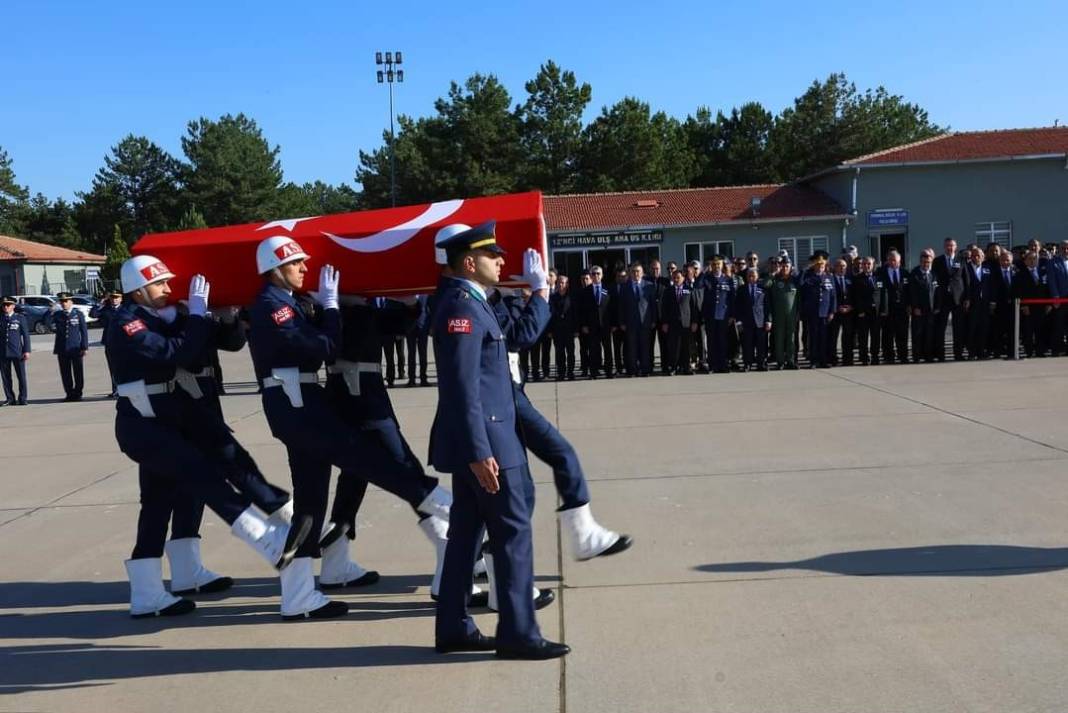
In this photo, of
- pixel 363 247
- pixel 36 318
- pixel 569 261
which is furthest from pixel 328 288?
pixel 36 318

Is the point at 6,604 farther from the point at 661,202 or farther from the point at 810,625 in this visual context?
the point at 661,202

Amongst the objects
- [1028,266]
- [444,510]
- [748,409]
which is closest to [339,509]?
[444,510]

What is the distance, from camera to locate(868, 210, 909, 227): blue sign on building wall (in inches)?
1356

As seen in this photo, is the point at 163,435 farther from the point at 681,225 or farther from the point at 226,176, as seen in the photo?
the point at 226,176

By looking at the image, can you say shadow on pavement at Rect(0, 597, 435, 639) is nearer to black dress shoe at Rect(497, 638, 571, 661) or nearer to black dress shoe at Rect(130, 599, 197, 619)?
black dress shoe at Rect(130, 599, 197, 619)

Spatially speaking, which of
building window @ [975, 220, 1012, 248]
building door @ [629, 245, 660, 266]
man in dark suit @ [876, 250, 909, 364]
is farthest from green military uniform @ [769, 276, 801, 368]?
building window @ [975, 220, 1012, 248]

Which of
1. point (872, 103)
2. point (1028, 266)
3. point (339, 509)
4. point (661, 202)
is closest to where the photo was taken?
point (339, 509)

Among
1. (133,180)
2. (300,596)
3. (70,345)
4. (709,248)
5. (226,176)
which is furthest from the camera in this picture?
(133,180)

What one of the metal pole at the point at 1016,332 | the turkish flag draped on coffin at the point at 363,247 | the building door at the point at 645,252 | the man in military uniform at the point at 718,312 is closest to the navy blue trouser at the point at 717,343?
the man in military uniform at the point at 718,312

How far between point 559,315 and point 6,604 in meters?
10.4

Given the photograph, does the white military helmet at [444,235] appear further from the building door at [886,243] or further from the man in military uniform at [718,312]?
the building door at [886,243]

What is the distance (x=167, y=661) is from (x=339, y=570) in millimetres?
1115

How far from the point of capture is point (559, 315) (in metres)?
14.9

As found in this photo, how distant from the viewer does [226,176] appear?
62.8m
